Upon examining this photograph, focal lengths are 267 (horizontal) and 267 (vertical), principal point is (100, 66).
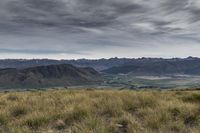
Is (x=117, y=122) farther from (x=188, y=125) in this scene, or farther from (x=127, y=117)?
(x=188, y=125)

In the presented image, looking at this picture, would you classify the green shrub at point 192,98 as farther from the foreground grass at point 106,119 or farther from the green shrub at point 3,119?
the green shrub at point 3,119

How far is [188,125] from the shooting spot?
29.7ft

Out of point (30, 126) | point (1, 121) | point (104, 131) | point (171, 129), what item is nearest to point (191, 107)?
point (171, 129)

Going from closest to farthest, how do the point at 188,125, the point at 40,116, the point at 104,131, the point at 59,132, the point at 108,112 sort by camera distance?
the point at 104,131
the point at 59,132
the point at 188,125
the point at 40,116
the point at 108,112

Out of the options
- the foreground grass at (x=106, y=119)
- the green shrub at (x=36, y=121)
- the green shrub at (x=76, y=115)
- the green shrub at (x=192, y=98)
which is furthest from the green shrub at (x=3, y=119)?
the green shrub at (x=192, y=98)

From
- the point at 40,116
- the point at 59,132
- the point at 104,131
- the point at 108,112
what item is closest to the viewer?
the point at 104,131

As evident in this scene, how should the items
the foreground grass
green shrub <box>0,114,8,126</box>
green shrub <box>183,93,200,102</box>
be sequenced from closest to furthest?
the foreground grass
green shrub <box>0,114,8,126</box>
green shrub <box>183,93,200,102</box>

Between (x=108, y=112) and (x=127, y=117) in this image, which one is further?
(x=108, y=112)

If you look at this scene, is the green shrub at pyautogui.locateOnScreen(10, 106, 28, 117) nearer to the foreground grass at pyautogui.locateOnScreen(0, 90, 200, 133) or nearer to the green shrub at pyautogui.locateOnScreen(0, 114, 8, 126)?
the foreground grass at pyautogui.locateOnScreen(0, 90, 200, 133)

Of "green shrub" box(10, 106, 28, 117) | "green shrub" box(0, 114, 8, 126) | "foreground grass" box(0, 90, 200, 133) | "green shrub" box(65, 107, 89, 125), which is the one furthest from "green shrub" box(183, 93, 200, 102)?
"green shrub" box(0, 114, 8, 126)

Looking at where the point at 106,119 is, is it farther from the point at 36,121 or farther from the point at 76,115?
the point at 36,121

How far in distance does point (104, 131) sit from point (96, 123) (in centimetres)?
82

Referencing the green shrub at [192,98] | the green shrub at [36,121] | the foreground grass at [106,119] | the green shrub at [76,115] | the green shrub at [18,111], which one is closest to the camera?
the foreground grass at [106,119]

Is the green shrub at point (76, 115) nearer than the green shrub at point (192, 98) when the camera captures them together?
Yes
